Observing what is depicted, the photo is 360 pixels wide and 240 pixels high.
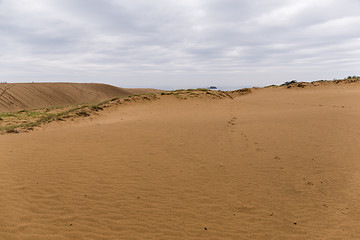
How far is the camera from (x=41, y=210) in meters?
4.27

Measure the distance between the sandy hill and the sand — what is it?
36.0m

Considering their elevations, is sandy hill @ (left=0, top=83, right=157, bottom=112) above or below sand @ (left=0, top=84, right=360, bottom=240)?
above

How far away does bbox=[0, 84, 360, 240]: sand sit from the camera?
151 inches

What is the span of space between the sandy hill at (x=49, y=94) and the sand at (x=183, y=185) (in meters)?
36.0

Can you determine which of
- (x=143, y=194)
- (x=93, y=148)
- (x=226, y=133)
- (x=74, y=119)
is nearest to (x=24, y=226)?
(x=143, y=194)

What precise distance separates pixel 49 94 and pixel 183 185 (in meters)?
53.1

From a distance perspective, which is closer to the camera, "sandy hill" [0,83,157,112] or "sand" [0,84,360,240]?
"sand" [0,84,360,240]

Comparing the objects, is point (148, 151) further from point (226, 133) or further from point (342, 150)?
point (342, 150)

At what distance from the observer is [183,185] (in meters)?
5.40

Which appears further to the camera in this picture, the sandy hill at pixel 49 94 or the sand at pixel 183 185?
the sandy hill at pixel 49 94

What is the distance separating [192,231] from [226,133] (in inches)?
267

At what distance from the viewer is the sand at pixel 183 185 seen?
3846 mm

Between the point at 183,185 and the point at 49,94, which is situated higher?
the point at 49,94

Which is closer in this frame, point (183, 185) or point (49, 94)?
point (183, 185)
